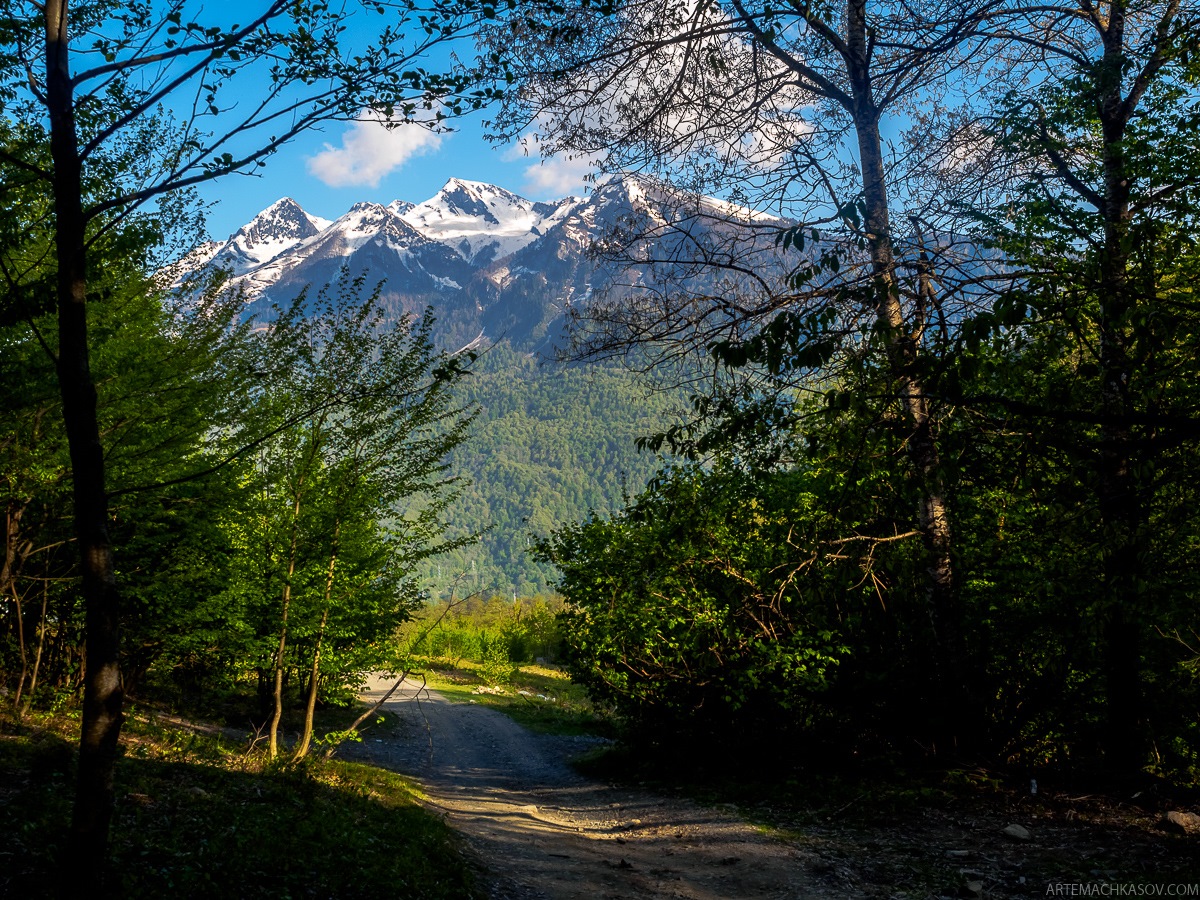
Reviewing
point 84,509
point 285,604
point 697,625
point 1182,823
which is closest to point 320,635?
point 285,604

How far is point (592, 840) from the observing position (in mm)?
9977

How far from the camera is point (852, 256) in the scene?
7.17 meters

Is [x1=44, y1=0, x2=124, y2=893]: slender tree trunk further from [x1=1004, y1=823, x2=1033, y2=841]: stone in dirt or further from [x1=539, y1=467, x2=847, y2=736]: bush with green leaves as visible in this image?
[x1=1004, y1=823, x2=1033, y2=841]: stone in dirt

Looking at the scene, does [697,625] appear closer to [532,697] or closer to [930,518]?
[930,518]

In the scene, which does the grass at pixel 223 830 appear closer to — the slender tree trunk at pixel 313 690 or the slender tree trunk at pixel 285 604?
the slender tree trunk at pixel 313 690

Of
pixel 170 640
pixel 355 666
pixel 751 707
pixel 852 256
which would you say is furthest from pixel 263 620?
pixel 852 256

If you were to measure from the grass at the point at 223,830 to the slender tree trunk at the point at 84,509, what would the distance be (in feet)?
3.19

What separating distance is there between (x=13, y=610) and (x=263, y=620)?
370 cm

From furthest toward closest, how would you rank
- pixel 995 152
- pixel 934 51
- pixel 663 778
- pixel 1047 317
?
1. pixel 663 778
2. pixel 995 152
3. pixel 934 51
4. pixel 1047 317

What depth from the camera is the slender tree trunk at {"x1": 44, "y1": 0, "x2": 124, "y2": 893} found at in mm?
3871

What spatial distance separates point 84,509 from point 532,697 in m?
33.4

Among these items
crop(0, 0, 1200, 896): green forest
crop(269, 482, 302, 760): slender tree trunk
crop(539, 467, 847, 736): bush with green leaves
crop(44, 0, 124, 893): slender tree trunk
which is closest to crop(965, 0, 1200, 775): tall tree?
crop(0, 0, 1200, 896): green forest

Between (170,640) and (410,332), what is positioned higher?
(410,332)

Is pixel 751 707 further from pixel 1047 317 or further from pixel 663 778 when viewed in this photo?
pixel 1047 317
